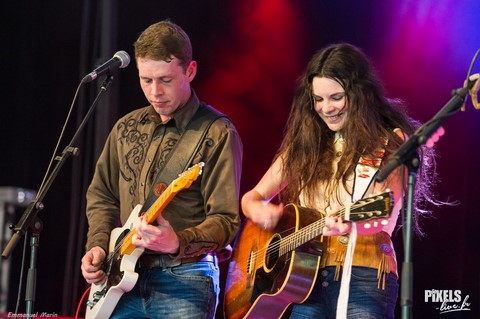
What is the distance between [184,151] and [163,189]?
219 mm

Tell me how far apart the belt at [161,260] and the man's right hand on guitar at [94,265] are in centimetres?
22

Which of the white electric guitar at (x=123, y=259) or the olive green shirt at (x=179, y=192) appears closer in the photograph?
the white electric guitar at (x=123, y=259)

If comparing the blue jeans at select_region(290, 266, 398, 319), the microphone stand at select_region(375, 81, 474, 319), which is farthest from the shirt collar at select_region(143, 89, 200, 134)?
the microphone stand at select_region(375, 81, 474, 319)

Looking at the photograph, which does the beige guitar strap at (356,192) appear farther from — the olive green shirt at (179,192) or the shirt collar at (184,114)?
the shirt collar at (184,114)

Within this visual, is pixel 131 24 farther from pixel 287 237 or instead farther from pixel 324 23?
pixel 287 237

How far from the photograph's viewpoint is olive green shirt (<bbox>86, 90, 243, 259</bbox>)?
3.55 m

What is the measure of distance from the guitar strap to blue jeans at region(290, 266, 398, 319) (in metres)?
0.84

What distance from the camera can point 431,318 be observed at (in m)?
5.21

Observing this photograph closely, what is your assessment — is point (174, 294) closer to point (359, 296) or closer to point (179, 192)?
point (179, 192)

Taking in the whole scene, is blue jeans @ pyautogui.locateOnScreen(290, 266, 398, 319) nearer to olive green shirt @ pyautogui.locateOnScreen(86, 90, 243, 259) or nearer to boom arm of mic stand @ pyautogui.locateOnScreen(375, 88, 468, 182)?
olive green shirt @ pyautogui.locateOnScreen(86, 90, 243, 259)

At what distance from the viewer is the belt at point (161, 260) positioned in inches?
138

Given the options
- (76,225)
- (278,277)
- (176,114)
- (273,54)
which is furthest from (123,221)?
(273,54)
